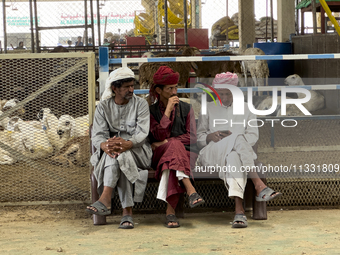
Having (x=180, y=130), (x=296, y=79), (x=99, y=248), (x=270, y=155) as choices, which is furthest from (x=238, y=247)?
(x=296, y=79)

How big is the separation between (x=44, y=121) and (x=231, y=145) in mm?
2218

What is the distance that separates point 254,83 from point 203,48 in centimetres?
334

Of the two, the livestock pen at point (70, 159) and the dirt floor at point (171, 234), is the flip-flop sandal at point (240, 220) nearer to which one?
the dirt floor at point (171, 234)

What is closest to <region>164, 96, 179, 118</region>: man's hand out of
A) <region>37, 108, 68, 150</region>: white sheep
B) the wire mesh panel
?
the wire mesh panel

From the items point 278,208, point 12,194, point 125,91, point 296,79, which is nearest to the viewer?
point 125,91

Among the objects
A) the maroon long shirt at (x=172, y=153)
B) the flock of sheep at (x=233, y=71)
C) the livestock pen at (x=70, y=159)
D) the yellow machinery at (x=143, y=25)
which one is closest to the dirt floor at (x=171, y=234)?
the livestock pen at (x=70, y=159)

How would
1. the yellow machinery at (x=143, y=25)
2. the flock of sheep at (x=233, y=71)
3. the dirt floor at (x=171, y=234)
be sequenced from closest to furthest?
the dirt floor at (x=171, y=234) < the flock of sheep at (x=233, y=71) < the yellow machinery at (x=143, y=25)

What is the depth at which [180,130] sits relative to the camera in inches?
150

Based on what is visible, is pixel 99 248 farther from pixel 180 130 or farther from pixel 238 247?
pixel 180 130

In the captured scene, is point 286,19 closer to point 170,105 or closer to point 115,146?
point 170,105

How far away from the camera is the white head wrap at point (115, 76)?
12.0ft

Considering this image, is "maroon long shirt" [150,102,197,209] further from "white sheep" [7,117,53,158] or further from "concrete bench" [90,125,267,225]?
"white sheep" [7,117,53,158]

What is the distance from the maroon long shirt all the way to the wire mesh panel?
0.71 meters

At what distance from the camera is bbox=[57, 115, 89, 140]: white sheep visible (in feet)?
15.8
